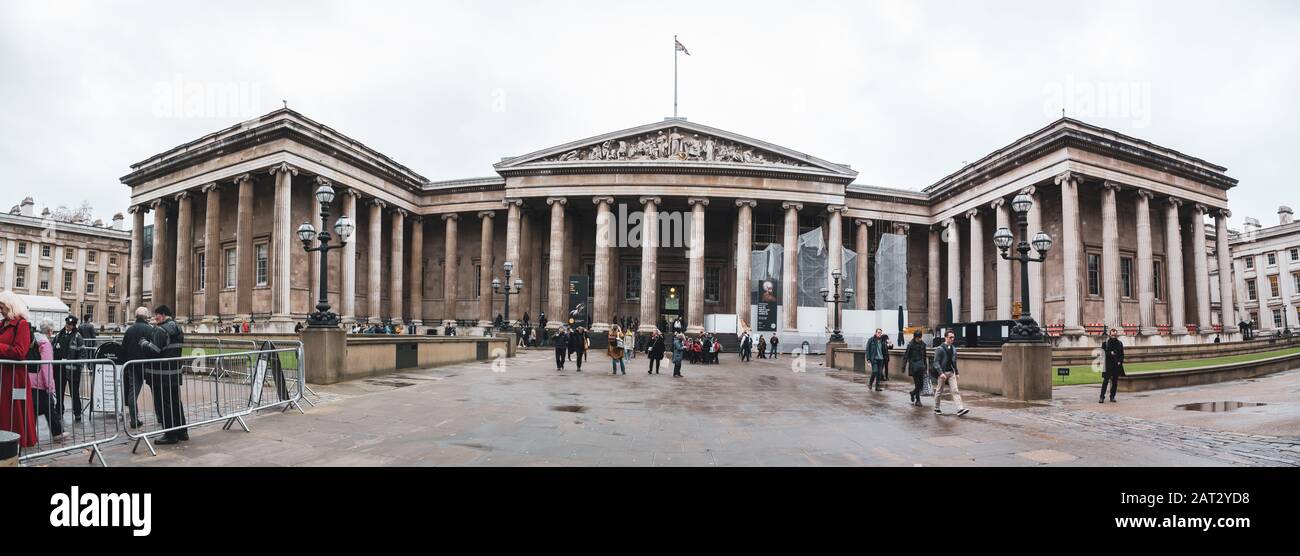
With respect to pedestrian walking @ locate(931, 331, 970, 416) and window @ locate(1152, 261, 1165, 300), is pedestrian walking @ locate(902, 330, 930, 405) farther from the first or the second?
window @ locate(1152, 261, 1165, 300)

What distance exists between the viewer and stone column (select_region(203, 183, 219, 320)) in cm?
3650

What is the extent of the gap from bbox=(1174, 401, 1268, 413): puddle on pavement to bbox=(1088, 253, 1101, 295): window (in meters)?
29.1

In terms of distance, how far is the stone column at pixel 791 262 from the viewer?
40562 millimetres

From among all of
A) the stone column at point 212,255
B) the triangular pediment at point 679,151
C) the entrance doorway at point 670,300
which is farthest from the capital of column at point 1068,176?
the stone column at point 212,255

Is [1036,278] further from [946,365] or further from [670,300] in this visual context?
[946,365]

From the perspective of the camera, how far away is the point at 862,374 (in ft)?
75.1

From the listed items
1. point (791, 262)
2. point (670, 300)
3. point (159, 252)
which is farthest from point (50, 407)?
point (159, 252)

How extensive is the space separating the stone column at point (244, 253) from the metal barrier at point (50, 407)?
92.2 ft

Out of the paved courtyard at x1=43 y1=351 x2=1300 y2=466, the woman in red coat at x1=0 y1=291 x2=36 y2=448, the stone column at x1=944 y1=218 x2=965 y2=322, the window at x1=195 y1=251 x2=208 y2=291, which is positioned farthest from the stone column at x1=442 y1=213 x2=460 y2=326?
the woman in red coat at x1=0 y1=291 x2=36 y2=448

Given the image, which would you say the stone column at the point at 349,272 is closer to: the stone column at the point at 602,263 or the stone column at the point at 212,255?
the stone column at the point at 212,255

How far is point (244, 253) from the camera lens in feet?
114

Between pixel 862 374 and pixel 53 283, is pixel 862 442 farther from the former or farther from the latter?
pixel 53 283

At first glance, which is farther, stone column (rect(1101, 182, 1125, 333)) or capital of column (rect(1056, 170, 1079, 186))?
stone column (rect(1101, 182, 1125, 333))
